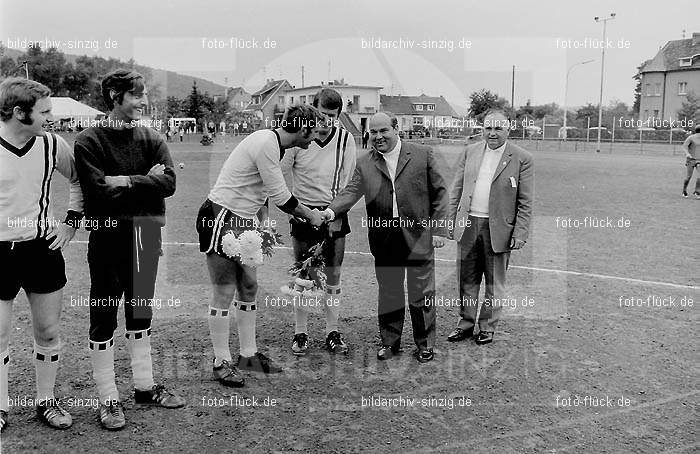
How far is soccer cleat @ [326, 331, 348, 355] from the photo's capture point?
19.6ft

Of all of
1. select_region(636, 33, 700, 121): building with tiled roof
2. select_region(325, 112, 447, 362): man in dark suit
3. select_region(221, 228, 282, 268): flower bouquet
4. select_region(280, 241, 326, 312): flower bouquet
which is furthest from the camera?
select_region(636, 33, 700, 121): building with tiled roof

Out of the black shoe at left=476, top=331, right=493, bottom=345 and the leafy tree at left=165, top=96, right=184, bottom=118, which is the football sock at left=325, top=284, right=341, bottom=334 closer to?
the black shoe at left=476, top=331, right=493, bottom=345

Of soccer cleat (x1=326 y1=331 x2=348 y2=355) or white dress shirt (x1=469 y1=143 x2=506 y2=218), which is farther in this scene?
white dress shirt (x1=469 y1=143 x2=506 y2=218)

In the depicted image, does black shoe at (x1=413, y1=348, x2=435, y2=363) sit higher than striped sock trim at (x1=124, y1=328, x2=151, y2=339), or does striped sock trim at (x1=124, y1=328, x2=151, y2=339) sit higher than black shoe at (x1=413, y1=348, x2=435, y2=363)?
striped sock trim at (x1=124, y1=328, x2=151, y2=339)

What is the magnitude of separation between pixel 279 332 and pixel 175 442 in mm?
2496

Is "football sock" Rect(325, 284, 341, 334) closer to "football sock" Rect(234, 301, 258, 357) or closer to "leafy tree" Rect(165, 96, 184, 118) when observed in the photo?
"football sock" Rect(234, 301, 258, 357)

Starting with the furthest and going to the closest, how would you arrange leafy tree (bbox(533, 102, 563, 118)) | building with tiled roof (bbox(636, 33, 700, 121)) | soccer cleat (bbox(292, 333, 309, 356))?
leafy tree (bbox(533, 102, 563, 118))
building with tiled roof (bbox(636, 33, 700, 121))
soccer cleat (bbox(292, 333, 309, 356))

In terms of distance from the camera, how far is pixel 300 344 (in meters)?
6.00

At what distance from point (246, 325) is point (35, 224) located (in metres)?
1.97

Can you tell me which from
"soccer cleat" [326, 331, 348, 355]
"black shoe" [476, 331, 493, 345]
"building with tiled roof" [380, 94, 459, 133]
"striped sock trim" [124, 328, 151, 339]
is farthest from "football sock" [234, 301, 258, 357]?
"building with tiled roof" [380, 94, 459, 133]

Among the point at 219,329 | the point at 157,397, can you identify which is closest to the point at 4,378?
the point at 157,397

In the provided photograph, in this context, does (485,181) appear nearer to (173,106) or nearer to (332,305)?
(332,305)

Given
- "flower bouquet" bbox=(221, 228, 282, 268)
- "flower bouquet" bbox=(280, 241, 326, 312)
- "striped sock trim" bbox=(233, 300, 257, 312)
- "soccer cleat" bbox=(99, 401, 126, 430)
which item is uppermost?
"flower bouquet" bbox=(221, 228, 282, 268)

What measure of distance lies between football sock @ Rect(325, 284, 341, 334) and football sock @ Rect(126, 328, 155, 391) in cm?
184
